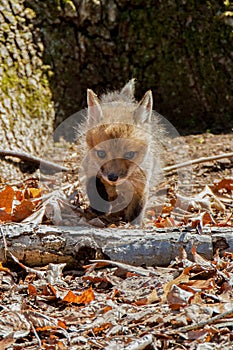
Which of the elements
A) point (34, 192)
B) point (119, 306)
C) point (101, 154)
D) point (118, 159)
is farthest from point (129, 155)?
point (119, 306)

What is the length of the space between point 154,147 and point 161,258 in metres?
2.07

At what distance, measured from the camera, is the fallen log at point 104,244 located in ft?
13.7

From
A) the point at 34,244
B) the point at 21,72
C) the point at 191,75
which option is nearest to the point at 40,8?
the point at 21,72

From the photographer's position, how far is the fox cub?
552 cm

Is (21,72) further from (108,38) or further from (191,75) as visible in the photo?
(191,75)

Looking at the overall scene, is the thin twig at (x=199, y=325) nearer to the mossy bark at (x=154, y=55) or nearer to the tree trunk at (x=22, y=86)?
the tree trunk at (x=22, y=86)

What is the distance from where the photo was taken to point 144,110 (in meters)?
5.87

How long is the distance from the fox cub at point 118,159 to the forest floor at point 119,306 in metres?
1.43

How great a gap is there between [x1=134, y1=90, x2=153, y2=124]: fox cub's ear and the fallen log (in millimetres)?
1870

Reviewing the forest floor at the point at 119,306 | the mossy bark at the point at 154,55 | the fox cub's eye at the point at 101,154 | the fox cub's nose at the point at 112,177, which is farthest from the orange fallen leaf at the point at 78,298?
the mossy bark at the point at 154,55

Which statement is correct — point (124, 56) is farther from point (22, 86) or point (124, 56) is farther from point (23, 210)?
point (23, 210)

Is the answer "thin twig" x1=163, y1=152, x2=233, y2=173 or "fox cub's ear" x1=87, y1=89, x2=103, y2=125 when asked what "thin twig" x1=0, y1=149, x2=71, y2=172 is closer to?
"fox cub's ear" x1=87, y1=89, x2=103, y2=125

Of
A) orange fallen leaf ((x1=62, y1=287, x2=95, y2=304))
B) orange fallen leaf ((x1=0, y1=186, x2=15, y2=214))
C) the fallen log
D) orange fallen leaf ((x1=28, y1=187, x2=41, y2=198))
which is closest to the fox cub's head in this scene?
orange fallen leaf ((x1=28, y1=187, x2=41, y2=198))

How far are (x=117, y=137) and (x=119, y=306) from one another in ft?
7.67
